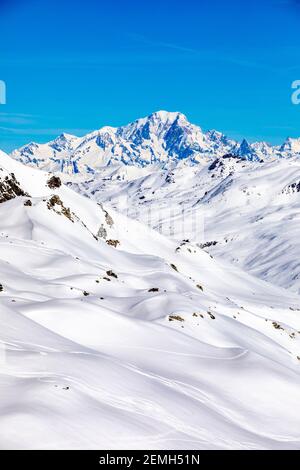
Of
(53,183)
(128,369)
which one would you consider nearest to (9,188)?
(53,183)

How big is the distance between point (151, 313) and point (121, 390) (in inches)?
650

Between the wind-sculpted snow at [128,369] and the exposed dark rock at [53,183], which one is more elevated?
the exposed dark rock at [53,183]

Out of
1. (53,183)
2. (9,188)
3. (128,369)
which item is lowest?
(128,369)

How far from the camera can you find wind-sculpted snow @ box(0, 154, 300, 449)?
560 inches

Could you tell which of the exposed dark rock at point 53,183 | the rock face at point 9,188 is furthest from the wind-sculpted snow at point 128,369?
the exposed dark rock at point 53,183

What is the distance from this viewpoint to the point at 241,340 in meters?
33.0

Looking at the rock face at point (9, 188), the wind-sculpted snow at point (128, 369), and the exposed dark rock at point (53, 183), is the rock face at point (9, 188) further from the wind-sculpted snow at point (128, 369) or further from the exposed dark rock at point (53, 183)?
the wind-sculpted snow at point (128, 369)

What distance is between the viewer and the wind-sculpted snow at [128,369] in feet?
46.6

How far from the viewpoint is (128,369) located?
1975 centimetres

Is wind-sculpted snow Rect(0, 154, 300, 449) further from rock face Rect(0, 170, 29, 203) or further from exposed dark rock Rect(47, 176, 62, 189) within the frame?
exposed dark rock Rect(47, 176, 62, 189)

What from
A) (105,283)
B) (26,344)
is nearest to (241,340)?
(105,283)

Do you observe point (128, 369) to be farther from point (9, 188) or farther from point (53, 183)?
point (53, 183)

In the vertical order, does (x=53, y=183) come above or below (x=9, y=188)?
above
